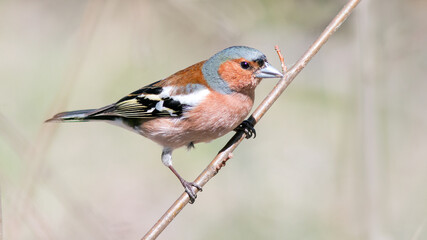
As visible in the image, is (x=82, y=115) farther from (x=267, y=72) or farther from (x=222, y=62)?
(x=267, y=72)

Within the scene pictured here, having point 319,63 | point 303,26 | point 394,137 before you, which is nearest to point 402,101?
point 394,137

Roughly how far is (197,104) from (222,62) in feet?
1.08

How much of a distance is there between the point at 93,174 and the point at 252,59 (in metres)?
3.01

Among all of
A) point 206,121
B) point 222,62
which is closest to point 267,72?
point 222,62

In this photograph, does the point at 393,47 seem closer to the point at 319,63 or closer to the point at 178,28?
the point at 319,63

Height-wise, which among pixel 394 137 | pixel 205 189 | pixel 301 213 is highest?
pixel 394 137

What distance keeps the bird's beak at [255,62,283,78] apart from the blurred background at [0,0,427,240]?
28.0 inches

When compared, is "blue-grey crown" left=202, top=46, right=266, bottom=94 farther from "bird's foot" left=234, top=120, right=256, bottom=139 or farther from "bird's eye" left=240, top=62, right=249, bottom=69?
"bird's foot" left=234, top=120, right=256, bottom=139

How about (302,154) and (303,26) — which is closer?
(302,154)

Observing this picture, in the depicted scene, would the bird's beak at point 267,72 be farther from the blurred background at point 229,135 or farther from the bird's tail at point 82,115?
the bird's tail at point 82,115

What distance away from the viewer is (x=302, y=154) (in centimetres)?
589

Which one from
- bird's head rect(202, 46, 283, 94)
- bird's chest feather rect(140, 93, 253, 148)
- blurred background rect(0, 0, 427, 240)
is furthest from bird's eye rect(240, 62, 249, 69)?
blurred background rect(0, 0, 427, 240)

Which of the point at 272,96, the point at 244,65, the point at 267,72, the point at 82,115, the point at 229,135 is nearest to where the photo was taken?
the point at 272,96

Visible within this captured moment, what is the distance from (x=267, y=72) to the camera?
3631 millimetres
